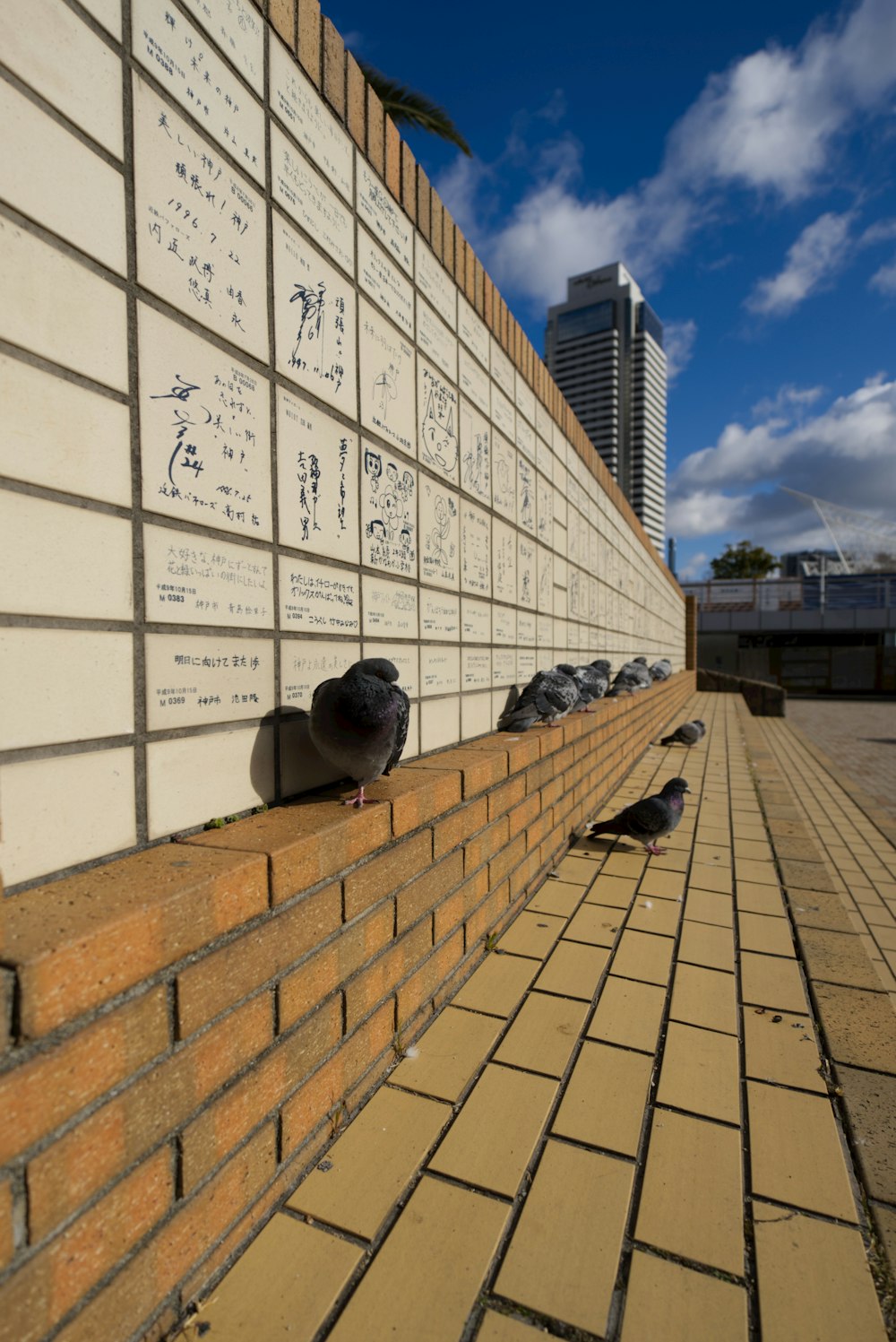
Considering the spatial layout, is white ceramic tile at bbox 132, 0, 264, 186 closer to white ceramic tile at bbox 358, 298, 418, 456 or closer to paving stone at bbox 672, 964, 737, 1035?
white ceramic tile at bbox 358, 298, 418, 456

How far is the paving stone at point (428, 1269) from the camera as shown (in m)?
1.10

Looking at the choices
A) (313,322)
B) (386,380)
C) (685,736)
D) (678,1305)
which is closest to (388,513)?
(386,380)

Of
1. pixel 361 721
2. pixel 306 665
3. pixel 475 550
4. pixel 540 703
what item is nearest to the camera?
pixel 361 721

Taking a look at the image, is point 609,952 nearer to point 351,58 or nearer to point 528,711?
point 528,711

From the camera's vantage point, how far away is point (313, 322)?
6.14 ft

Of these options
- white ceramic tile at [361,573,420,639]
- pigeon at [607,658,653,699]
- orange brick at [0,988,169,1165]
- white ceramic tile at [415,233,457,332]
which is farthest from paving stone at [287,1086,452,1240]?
pigeon at [607,658,653,699]

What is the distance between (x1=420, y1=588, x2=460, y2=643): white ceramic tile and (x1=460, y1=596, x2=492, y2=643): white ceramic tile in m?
0.07

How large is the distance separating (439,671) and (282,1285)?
6.40 feet

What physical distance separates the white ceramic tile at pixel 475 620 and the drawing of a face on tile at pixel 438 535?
148 mm

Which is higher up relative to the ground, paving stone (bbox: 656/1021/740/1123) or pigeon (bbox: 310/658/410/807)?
pigeon (bbox: 310/658/410/807)

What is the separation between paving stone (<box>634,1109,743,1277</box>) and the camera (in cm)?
127

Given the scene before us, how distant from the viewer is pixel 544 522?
14.1 ft

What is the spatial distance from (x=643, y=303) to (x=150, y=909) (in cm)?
7052

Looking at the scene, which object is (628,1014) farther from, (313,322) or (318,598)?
(313,322)
